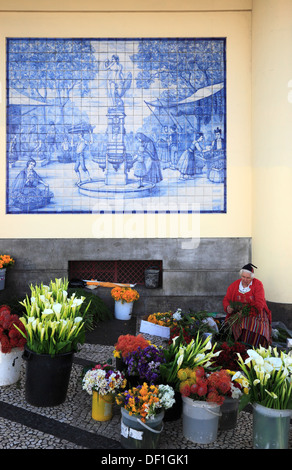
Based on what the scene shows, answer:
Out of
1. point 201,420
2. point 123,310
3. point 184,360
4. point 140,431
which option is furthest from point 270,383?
point 123,310

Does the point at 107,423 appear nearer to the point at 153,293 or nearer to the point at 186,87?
the point at 153,293

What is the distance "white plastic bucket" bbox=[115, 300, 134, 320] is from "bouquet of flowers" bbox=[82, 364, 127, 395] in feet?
11.3

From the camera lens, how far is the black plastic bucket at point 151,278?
7227mm

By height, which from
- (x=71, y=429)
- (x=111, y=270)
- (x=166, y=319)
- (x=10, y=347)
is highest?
(x=111, y=270)

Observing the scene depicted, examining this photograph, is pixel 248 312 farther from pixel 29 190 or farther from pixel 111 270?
pixel 29 190

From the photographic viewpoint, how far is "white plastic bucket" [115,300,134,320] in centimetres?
691

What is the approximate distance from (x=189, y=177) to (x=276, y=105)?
1836 millimetres

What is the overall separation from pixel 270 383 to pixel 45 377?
6.41ft

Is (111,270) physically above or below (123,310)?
above

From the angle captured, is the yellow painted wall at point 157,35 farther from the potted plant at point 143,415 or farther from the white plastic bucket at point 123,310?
the potted plant at point 143,415

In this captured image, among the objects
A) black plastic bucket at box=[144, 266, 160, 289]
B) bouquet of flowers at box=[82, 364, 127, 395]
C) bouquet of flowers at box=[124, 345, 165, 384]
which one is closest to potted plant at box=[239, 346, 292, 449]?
bouquet of flowers at box=[124, 345, 165, 384]

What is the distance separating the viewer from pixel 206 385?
3082mm

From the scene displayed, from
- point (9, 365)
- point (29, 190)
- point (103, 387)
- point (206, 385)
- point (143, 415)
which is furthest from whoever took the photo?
point (29, 190)
